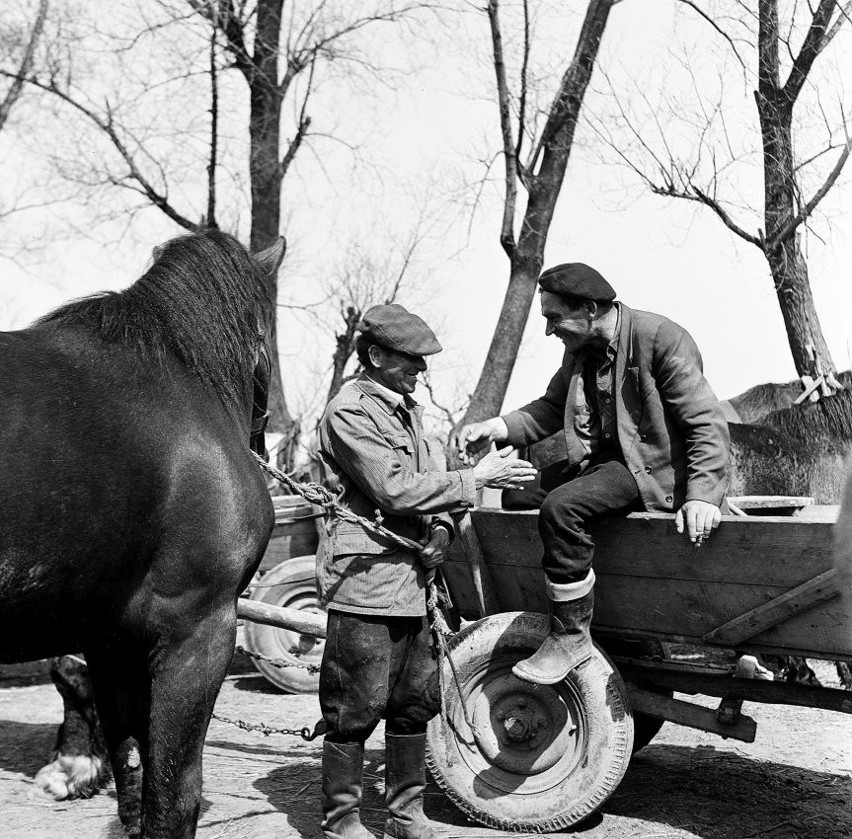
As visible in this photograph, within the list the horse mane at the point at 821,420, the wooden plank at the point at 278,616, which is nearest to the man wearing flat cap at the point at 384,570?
the wooden plank at the point at 278,616

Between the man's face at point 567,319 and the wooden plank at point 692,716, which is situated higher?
the man's face at point 567,319

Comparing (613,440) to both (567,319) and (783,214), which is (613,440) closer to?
(567,319)

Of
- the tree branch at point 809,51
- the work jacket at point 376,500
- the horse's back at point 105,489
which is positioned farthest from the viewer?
the tree branch at point 809,51

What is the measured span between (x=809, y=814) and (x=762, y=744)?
1.03 meters

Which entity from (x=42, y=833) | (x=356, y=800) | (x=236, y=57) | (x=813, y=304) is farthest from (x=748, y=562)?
(x=236, y=57)

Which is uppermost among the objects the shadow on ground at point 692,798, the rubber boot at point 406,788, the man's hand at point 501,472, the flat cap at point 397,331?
the flat cap at point 397,331

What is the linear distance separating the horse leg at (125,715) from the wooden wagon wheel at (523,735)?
1.07 meters

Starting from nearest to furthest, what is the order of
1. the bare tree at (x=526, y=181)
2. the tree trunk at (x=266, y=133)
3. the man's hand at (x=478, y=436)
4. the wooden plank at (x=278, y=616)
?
the man's hand at (x=478, y=436) < the wooden plank at (x=278, y=616) < the bare tree at (x=526, y=181) < the tree trunk at (x=266, y=133)

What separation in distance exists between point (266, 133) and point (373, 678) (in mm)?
8617

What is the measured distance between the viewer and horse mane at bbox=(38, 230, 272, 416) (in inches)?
122

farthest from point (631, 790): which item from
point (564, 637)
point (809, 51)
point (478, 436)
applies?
point (809, 51)

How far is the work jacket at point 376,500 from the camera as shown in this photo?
3.51 meters

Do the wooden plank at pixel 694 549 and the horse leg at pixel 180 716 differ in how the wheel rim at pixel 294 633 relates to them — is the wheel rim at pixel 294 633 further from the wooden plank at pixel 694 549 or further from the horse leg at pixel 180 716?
the horse leg at pixel 180 716

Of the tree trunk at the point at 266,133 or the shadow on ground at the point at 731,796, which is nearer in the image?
the shadow on ground at the point at 731,796
